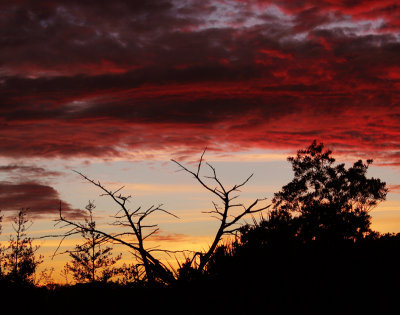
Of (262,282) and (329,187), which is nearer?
(262,282)

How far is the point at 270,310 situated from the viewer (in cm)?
564

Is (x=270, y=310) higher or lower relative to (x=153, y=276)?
lower

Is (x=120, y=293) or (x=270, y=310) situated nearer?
(x=270, y=310)

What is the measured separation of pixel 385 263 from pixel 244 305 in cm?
245

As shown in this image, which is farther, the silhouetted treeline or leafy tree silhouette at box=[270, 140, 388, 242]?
leafy tree silhouette at box=[270, 140, 388, 242]

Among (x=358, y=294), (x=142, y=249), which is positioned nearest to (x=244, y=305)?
(x=358, y=294)

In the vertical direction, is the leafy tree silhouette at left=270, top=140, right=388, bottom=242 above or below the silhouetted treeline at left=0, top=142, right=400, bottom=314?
above

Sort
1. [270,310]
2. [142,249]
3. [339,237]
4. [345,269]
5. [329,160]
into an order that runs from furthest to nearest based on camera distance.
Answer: [329,160] < [339,237] < [142,249] < [345,269] < [270,310]

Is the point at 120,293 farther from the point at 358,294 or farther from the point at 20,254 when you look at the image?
the point at 20,254

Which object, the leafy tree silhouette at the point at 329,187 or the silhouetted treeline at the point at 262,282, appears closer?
the silhouetted treeline at the point at 262,282

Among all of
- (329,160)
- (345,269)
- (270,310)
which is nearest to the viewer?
(270,310)

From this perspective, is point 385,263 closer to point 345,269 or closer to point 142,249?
point 345,269

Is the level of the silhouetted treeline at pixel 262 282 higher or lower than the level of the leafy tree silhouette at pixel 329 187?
lower

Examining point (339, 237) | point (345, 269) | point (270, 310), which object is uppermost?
point (339, 237)
